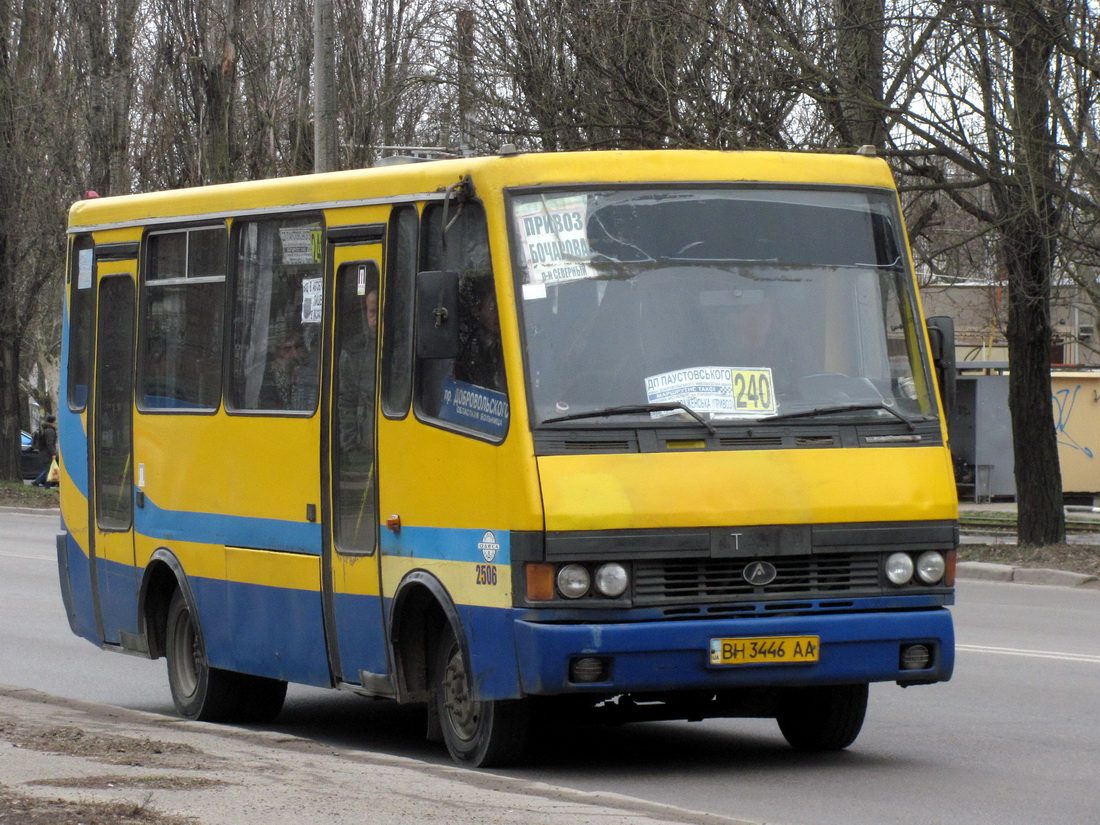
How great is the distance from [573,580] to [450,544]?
0.75 metres

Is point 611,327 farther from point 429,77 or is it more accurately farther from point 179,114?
point 179,114

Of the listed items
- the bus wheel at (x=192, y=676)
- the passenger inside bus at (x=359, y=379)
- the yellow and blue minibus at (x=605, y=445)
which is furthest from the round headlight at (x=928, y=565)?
the bus wheel at (x=192, y=676)

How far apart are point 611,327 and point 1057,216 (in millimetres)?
11482

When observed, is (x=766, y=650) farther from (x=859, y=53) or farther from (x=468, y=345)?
(x=859, y=53)

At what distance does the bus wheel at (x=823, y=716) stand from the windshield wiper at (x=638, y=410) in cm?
155

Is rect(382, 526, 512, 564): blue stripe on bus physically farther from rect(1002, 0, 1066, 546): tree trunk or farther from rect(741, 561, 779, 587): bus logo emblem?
rect(1002, 0, 1066, 546): tree trunk

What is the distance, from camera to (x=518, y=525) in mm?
7469

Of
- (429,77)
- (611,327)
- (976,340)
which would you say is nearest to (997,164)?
(429,77)

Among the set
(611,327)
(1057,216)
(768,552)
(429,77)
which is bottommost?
(768,552)

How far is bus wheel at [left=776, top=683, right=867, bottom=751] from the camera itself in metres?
8.62

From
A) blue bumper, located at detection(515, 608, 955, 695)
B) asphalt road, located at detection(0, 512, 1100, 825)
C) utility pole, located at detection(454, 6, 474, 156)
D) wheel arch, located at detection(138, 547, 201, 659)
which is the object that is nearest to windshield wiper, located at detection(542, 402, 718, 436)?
blue bumper, located at detection(515, 608, 955, 695)

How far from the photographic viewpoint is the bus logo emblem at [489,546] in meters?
A: 7.64

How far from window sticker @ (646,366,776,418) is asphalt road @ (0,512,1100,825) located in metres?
1.53

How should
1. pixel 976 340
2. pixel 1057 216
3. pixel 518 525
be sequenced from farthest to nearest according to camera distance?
pixel 976 340 → pixel 1057 216 → pixel 518 525
